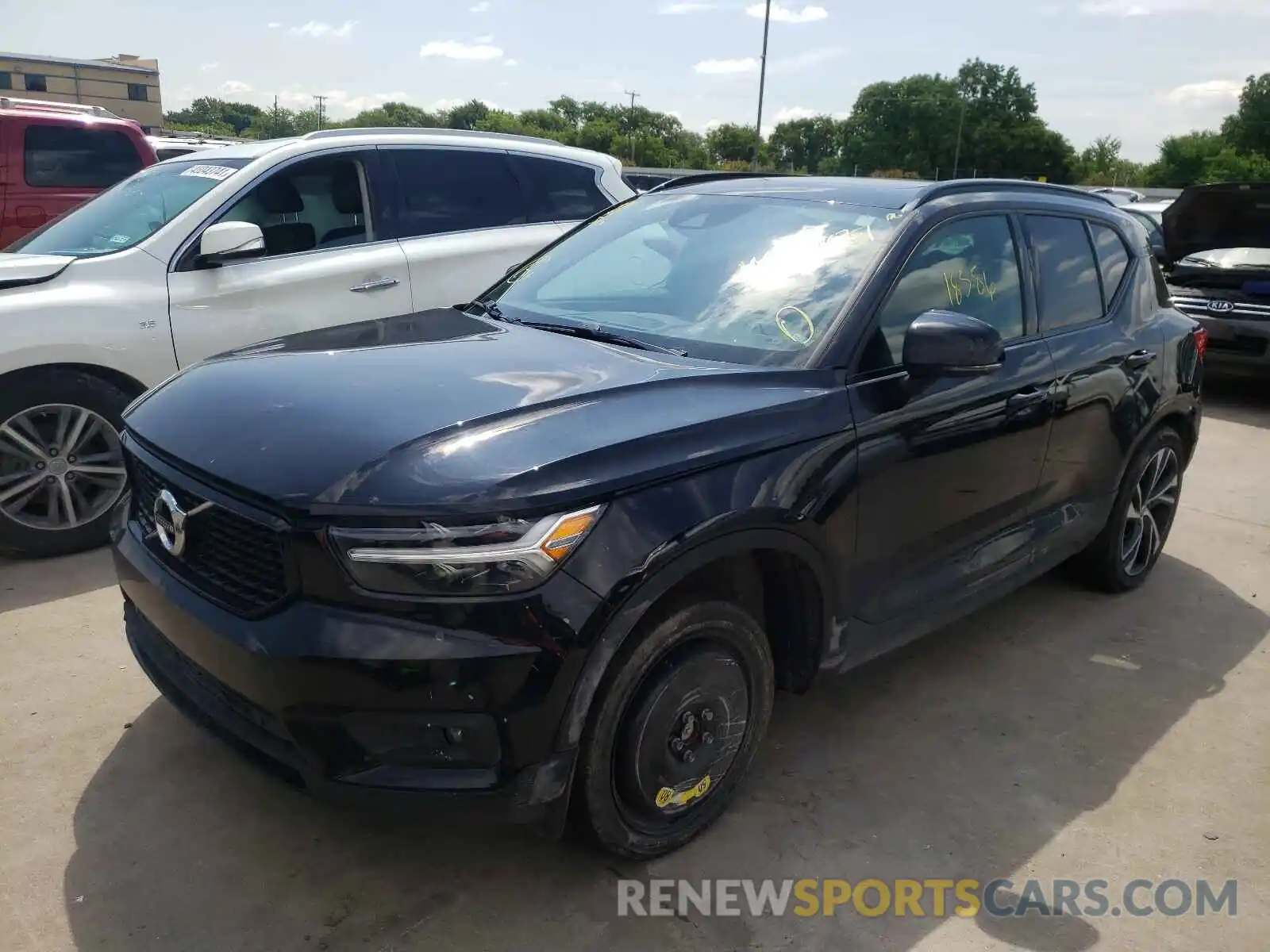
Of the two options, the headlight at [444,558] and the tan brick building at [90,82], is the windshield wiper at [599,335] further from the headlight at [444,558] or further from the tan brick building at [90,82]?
the tan brick building at [90,82]

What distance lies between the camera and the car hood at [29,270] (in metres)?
4.42

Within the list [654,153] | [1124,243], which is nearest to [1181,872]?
[1124,243]

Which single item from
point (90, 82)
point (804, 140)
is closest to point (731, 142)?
point (804, 140)

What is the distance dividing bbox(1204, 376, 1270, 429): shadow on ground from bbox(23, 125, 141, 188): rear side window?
30.2ft

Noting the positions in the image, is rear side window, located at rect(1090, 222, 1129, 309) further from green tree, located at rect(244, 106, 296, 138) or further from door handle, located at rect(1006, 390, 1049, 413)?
green tree, located at rect(244, 106, 296, 138)

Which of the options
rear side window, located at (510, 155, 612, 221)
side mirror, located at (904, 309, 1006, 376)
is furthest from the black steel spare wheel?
rear side window, located at (510, 155, 612, 221)

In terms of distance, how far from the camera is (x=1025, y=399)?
11.5 feet

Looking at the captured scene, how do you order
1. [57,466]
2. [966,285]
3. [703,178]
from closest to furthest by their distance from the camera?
[966,285] → [703,178] → [57,466]

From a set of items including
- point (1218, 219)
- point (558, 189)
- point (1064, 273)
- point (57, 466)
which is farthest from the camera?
point (1218, 219)

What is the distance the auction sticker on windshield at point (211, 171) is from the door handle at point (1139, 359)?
13.9 feet

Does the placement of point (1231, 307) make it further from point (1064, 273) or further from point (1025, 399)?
point (1025, 399)

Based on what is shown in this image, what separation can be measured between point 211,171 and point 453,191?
1294mm

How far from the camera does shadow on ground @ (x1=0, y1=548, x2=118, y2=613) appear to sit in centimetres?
413

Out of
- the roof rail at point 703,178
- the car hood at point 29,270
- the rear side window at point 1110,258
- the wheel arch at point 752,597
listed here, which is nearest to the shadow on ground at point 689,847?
the wheel arch at point 752,597
